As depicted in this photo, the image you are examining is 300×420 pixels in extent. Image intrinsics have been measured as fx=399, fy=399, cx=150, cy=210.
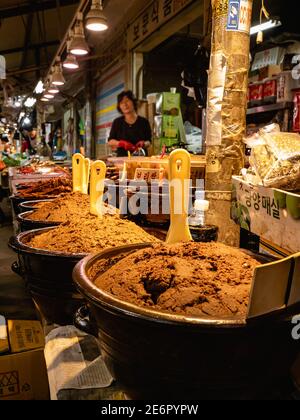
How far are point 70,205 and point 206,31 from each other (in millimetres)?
2779

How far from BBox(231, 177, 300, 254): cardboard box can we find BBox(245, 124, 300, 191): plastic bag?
47 mm

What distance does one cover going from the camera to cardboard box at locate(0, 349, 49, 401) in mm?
1859

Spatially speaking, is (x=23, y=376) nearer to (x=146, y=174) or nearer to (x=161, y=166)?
(x=146, y=174)

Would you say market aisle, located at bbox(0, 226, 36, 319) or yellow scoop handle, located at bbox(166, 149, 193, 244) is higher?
yellow scoop handle, located at bbox(166, 149, 193, 244)

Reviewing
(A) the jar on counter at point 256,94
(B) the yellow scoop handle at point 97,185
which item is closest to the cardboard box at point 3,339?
(B) the yellow scoop handle at point 97,185

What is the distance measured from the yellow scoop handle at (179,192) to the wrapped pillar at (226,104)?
2.36ft

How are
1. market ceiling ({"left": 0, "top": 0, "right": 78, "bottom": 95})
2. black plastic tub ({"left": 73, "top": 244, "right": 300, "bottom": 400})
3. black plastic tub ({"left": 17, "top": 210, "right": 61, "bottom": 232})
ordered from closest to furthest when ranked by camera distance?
1. black plastic tub ({"left": 73, "top": 244, "right": 300, "bottom": 400})
2. black plastic tub ({"left": 17, "top": 210, "right": 61, "bottom": 232})
3. market ceiling ({"left": 0, "top": 0, "right": 78, "bottom": 95})

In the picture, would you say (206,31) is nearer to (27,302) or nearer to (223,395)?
(27,302)

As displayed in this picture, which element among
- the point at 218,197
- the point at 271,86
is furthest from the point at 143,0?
the point at 218,197

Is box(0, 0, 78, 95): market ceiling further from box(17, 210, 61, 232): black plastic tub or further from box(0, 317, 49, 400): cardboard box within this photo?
box(0, 317, 49, 400): cardboard box

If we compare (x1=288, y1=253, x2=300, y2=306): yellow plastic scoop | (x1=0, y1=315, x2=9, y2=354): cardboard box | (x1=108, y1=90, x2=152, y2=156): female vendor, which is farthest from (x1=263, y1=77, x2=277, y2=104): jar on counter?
(x1=288, y1=253, x2=300, y2=306): yellow plastic scoop

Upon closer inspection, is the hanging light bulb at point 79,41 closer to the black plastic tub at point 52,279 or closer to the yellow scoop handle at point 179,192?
the black plastic tub at point 52,279

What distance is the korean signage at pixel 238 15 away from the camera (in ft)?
6.24

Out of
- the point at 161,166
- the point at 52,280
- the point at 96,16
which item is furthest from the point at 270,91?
the point at 52,280
